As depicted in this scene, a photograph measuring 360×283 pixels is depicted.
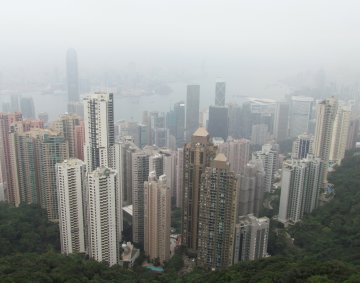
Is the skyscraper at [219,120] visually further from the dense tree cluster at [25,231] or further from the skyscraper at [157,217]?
the dense tree cluster at [25,231]

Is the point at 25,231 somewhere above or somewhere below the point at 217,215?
below

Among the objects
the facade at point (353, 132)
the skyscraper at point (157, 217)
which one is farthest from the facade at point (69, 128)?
the facade at point (353, 132)

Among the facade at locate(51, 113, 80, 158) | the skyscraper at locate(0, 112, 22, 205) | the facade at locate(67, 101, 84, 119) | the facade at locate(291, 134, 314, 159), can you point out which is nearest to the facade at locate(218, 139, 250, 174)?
the facade at locate(291, 134, 314, 159)

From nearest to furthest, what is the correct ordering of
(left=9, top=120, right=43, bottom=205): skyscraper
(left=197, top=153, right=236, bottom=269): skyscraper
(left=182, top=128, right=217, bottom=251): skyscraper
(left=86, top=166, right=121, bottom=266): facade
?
1. (left=86, top=166, right=121, bottom=266): facade
2. (left=197, top=153, right=236, bottom=269): skyscraper
3. (left=182, top=128, right=217, bottom=251): skyscraper
4. (left=9, top=120, right=43, bottom=205): skyscraper

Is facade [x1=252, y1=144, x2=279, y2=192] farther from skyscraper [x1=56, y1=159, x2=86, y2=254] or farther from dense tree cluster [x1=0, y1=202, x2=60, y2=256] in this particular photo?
dense tree cluster [x1=0, y1=202, x2=60, y2=256]

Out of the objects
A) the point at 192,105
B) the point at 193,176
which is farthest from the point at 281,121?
the point at 193,176

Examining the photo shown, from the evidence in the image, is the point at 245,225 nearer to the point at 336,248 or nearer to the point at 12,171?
the point at 336,248

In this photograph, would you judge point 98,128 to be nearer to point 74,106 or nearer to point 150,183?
point 150,183
